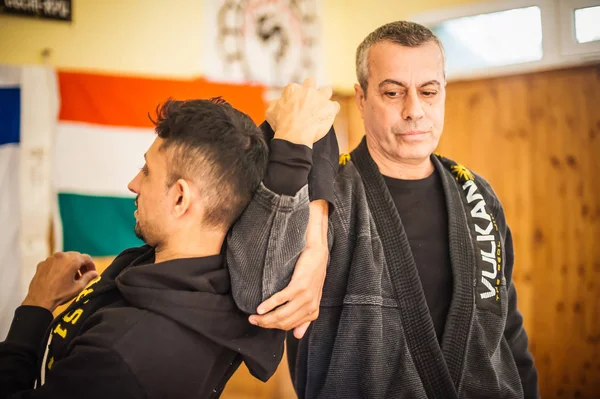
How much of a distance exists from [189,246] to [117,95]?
6.93 feet

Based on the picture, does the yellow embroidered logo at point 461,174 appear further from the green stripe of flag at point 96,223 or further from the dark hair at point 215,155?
the green stripe of flag at point 96,223

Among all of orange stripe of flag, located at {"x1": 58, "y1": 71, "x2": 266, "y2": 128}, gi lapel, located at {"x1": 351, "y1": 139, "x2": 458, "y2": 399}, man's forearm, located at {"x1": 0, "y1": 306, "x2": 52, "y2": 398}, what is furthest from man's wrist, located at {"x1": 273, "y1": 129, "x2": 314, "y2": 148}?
orange stripe of flag, located at {"x1": 58, "y1": 71, "x2": 266, "y2": 128}

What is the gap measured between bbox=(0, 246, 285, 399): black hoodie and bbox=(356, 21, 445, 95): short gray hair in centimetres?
75

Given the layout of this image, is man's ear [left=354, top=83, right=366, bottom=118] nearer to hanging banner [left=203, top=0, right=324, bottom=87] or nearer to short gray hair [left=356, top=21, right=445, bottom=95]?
short gray hair [left=356, top=21, right=445, bottom=95]

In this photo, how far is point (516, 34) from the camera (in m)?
3.33

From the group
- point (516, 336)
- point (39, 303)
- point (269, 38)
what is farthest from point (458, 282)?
point (269, 38)

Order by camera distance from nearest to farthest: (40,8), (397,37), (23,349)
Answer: (23,349), (397,37), (40,8)

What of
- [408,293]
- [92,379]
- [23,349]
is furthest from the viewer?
[408,293]

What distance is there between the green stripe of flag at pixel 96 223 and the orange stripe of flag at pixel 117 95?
430 mm

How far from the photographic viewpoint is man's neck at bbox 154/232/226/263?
1.04 meters

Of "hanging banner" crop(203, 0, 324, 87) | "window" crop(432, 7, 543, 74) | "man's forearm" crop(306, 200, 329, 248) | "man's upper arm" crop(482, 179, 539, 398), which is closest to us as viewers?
"man's forearm" crop(306, 200, 329, 248)

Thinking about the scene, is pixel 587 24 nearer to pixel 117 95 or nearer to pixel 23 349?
pixel 117 95

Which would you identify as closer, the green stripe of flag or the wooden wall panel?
the green stripe of flag

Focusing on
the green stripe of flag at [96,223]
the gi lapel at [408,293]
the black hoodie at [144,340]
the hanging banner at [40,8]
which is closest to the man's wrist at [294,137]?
the black hoodie at [144,340]
